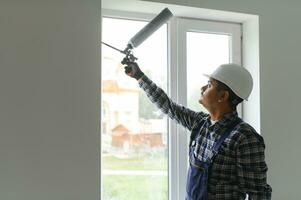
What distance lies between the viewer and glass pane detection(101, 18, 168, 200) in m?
1.91


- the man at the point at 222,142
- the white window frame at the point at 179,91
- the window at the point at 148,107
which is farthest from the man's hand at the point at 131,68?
the white window frame at the point at 179,91

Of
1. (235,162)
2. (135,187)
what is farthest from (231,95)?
(135,187)

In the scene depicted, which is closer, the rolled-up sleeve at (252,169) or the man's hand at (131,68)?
the rolled-up sleeve at (252,169)

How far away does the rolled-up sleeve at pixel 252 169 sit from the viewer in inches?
62.2

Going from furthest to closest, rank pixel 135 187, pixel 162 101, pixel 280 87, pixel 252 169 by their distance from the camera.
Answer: pixel 280 87
pixel 135 187
pixel 162 101
pixel 252 169

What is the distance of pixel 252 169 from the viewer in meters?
1.58

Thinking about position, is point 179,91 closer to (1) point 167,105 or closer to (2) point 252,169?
(1) point 167,105

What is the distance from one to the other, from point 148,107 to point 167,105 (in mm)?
177
